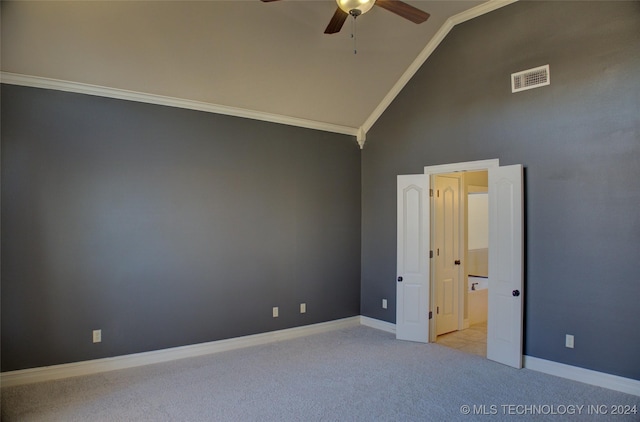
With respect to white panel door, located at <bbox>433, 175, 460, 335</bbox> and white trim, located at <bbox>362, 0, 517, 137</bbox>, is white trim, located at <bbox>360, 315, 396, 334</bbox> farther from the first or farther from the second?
white trim, located at <bbox>362, 0, 517, 137</bbox>

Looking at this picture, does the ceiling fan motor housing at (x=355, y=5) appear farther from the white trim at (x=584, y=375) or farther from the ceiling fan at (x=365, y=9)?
the white trim at (x=584, y=375)

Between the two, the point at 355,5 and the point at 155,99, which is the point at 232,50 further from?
the point at 355,5

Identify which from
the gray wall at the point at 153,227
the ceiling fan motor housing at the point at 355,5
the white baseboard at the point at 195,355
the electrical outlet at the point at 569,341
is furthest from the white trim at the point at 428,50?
the electrical outlet at the point at 569,341

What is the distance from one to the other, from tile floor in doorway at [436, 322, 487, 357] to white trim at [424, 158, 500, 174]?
221 centimetres

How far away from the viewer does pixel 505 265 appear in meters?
4.35

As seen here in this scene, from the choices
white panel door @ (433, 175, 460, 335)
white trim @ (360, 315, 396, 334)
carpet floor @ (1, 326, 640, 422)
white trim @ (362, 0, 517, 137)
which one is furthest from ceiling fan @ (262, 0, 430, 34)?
white trim @ (360, 315, 396, 334)

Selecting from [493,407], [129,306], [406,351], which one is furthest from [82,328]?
[493,407]

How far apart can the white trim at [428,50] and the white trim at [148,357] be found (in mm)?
3170

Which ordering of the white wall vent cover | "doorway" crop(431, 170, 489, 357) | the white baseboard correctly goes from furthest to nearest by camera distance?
1. "doorway" crop(431, 170, 489, 357)
2. the white wall vent cover
3. the white baseboard

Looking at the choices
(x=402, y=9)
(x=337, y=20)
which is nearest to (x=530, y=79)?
(x=402, y=9)

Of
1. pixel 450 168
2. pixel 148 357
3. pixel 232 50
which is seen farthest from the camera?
pixel 450 168

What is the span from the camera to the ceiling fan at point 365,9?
2.68 metres

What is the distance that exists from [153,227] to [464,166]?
372cm

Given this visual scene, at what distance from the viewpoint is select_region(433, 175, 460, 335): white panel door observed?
5.44 m
